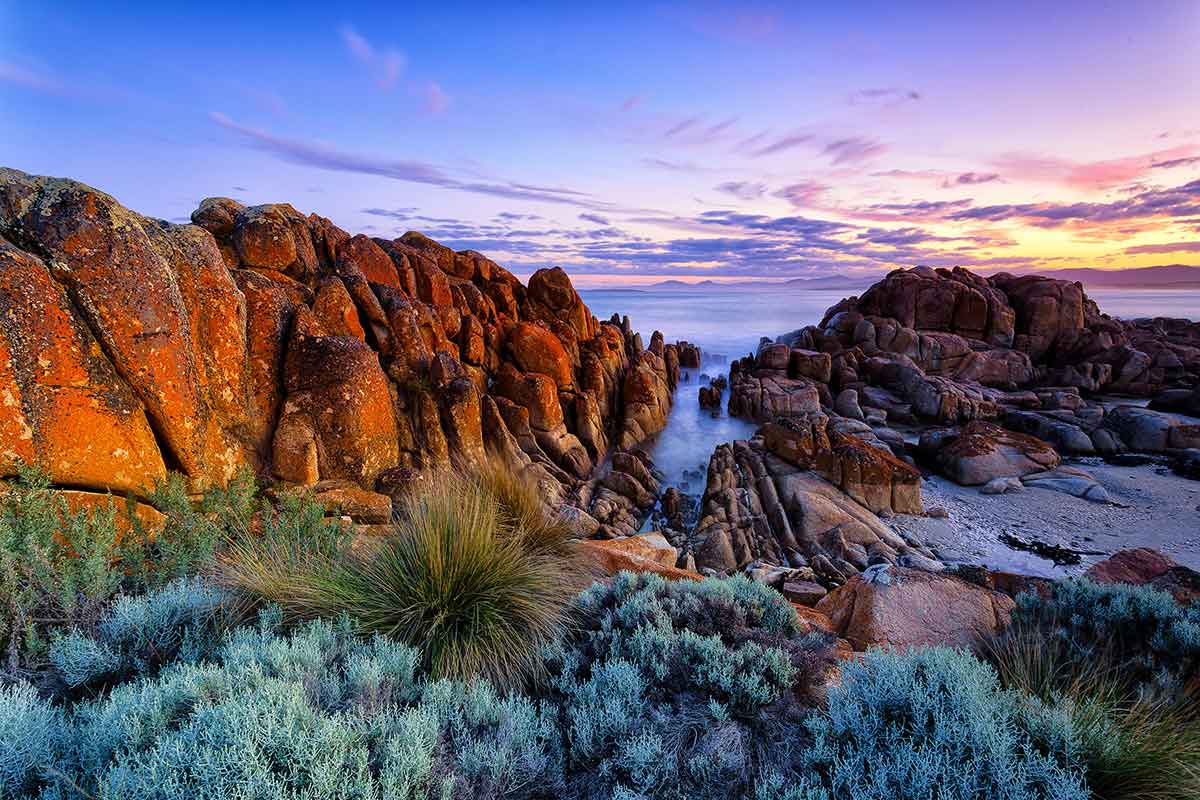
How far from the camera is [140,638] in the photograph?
3584 mm

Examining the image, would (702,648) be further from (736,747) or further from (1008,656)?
(1008,656)

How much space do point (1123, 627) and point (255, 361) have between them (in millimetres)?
15255

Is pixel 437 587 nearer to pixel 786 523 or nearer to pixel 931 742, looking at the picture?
pixel 931 742

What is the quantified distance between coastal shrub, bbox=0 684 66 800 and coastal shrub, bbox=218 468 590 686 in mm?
1736

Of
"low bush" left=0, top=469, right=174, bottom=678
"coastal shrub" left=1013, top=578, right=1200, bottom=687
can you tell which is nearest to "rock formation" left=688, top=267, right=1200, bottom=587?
"coastal shrub" left=1013, top=578, right=1200, bottom=687

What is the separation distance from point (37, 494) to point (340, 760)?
5.17 meters

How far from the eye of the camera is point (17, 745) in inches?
89.5

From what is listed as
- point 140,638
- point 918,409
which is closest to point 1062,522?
point 918,409

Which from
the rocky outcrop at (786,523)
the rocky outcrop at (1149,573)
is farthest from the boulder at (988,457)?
the rocky outcrop at (1149,573)

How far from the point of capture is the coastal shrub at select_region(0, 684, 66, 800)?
221 cm

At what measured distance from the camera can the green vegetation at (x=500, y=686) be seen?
241 centimetres

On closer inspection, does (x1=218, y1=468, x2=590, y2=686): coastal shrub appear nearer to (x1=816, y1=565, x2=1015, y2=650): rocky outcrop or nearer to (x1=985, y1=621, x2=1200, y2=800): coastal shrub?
(x1=985, y1=621, x2=1200, y2=800): coastal shrub

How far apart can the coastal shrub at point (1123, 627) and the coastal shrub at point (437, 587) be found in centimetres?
467

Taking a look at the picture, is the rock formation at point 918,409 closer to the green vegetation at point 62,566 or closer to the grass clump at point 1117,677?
the grass clump at point 1117,677
